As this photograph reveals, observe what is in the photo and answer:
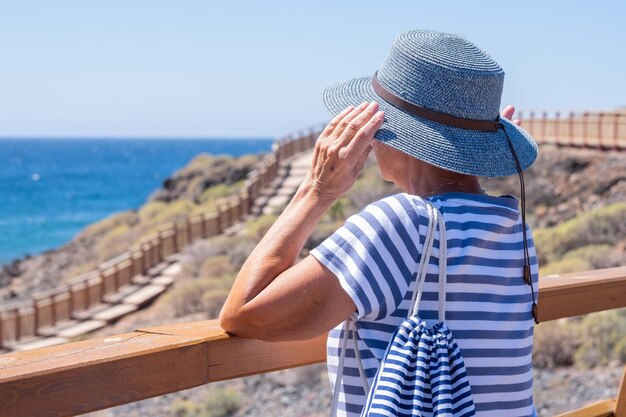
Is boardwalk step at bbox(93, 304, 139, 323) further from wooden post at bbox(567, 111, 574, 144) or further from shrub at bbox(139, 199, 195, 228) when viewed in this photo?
wooden post at bbox(567, 111, 574, 144)

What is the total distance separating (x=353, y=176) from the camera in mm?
2135

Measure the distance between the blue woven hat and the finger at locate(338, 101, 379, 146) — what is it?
56 millimetres

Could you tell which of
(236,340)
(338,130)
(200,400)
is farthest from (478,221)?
(200,400)

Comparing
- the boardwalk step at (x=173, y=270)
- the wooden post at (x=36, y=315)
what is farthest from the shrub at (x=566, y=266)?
the wooden post at (x=36, y=315)

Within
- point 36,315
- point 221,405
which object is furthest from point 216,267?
point 221,405

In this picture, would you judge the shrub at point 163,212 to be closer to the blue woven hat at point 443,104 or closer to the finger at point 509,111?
the finger at point 509,111

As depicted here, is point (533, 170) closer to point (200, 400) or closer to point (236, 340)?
point (200, 400)

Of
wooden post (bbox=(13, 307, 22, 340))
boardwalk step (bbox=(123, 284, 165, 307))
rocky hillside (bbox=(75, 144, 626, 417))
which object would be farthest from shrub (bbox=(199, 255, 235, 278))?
wooden post (bbox=(13, 307, 22, 340))

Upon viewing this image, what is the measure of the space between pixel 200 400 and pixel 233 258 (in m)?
9.60

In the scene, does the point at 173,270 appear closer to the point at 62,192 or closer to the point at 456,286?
the point at 456,286

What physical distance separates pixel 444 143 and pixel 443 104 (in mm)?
98

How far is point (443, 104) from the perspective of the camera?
2121mm

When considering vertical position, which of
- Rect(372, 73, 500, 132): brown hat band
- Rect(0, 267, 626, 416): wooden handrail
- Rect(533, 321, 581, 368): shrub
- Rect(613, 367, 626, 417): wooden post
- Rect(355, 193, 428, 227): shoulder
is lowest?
Rect(533, 321, 581, 368): shrub

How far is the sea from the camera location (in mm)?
65500
